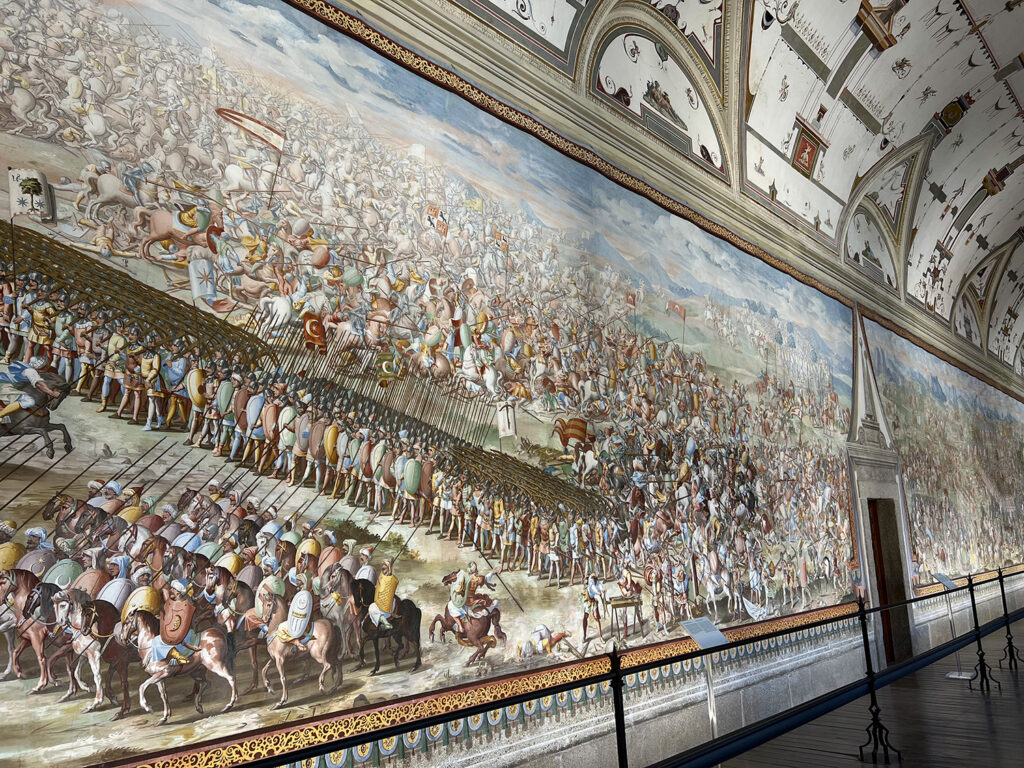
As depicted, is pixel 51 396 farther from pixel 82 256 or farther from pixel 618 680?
pixel 618 680

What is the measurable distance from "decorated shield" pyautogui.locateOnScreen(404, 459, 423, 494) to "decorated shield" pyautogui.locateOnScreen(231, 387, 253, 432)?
1108mm

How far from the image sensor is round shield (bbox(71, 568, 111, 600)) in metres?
3.09

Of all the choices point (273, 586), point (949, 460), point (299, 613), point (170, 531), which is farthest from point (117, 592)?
point (949, 460)

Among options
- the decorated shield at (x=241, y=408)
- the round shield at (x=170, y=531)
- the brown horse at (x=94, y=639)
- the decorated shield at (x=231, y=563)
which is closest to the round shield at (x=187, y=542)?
the round shield at (x=170, y=531)

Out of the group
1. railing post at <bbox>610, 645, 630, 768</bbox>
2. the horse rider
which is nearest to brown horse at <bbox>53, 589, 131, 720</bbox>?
the horse rider

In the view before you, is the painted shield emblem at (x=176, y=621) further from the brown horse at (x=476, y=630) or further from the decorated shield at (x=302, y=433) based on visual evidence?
the brown horse at (x=476, y=630)

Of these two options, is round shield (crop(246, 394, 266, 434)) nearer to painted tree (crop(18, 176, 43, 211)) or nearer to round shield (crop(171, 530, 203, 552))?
round shield (crop(171, 530, 203, 552))

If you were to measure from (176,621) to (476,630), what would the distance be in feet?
6.56

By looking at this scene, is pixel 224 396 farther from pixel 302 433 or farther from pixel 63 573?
pixel 63 573

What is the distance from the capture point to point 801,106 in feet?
32.5

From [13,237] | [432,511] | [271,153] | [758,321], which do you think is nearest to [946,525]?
[758,321]

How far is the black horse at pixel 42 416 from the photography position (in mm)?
3037

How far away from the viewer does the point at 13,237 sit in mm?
3170

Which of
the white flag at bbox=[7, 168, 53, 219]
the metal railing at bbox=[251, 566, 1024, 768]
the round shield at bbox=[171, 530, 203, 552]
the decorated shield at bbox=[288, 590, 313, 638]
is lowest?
the metal railing at bbox=[251, 566, 1024, 768]
